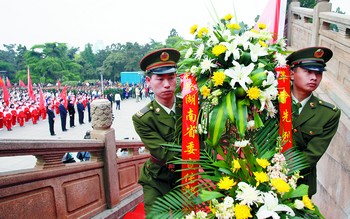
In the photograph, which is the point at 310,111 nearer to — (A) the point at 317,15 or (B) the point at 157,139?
(B) the point at 157,139

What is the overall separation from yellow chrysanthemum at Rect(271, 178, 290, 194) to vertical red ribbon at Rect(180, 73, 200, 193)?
685 millimetres

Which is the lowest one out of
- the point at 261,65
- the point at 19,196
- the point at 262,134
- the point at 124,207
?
the point at 124,207

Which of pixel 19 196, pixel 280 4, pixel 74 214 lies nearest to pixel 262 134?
pixel 19 196

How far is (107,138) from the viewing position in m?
4.02

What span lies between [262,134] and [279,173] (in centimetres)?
40

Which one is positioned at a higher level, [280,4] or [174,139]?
[280,4]

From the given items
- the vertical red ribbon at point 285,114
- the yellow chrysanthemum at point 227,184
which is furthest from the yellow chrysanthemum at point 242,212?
the vertical red ribbon at point 285,114

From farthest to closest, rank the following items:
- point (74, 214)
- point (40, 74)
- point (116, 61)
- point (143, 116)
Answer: point (116, 61), point (40, 74), point (74, 214), point (143, 116)

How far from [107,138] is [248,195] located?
3.00 metres

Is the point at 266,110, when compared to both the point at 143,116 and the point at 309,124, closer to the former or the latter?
the point at 309,124

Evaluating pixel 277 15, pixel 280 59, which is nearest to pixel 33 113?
pixel 277 15

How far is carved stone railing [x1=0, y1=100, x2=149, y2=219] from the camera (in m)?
2.57

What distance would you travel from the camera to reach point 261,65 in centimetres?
184

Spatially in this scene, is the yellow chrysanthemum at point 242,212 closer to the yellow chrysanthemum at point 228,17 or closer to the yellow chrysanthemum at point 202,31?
the yellow chrysanthemum at point 202,31
